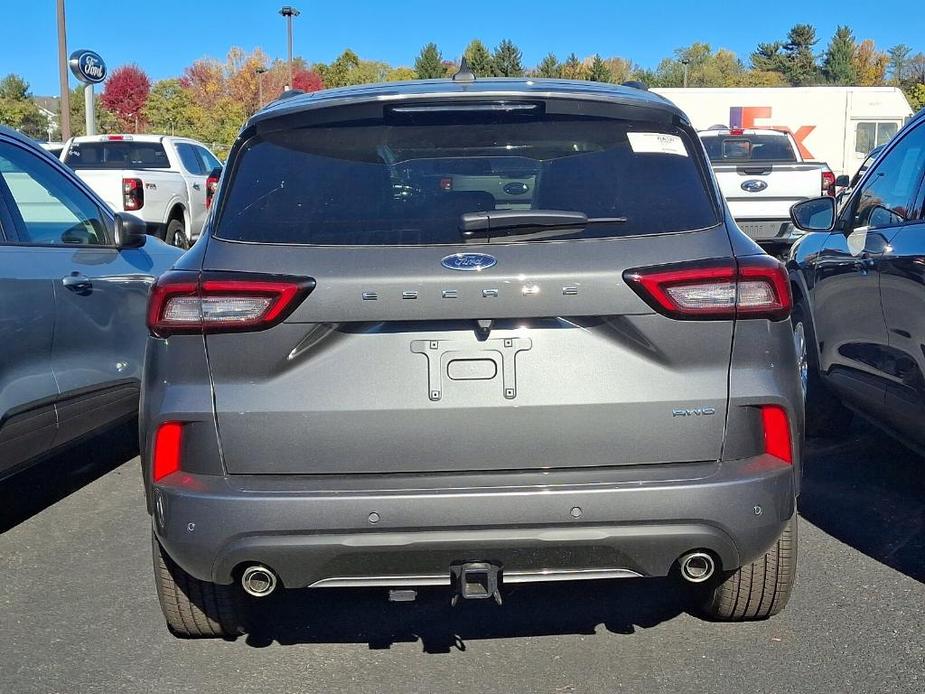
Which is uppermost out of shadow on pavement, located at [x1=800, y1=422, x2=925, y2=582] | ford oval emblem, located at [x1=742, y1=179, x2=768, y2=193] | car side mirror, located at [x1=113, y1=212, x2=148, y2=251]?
ford oval emblem, located at [x1=742, y1=179, x2=768, y2=193]

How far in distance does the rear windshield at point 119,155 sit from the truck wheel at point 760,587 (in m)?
14.4

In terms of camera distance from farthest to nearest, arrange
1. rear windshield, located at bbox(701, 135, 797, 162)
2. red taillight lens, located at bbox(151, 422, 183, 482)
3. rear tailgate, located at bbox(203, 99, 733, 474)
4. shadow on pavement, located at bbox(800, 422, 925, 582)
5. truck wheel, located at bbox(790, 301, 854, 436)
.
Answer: rear windshield, located at bbox(701, 135, 797, 162) < truck wheel, located at bbox(790, 301, 854, 436) < shadow on pavement, located at bbox(800, 422, 925, 582) < red taillight lens, located at bbox(151, 422, 183, 482) < rear tailgate, located at bbox(203, 99, 733, 474)

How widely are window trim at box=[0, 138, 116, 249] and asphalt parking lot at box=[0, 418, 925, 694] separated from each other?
1.33m

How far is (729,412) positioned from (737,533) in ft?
1.10

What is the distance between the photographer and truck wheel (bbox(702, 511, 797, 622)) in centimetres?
370

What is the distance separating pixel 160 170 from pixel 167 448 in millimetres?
13894

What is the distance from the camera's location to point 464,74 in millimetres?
4152

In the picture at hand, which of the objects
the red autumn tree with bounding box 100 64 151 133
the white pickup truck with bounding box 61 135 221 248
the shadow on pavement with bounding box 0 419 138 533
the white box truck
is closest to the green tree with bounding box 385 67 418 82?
the red autumn tree with bounding box 100 64 151 133

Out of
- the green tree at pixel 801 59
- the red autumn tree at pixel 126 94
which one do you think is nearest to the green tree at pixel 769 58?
the green tree at pixel 801 59

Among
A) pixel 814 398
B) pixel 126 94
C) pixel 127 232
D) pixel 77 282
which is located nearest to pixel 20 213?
pixel 77 282

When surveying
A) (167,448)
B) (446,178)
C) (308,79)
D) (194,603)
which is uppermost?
(308,79)

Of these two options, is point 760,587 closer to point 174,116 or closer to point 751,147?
point 751,147

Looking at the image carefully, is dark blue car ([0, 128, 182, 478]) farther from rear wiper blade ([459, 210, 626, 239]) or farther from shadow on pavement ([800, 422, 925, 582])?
shadow on pavement ([800, 422, 925, 582])

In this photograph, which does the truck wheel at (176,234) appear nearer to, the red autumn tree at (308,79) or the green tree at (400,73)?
the red autumn tree at (308,79)
